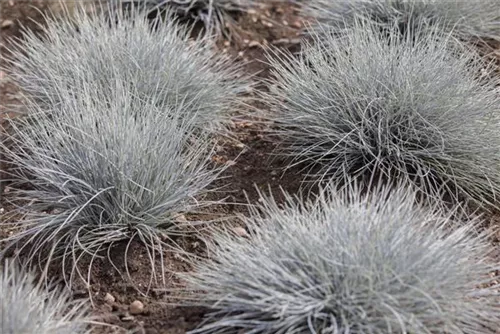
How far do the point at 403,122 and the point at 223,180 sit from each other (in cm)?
91

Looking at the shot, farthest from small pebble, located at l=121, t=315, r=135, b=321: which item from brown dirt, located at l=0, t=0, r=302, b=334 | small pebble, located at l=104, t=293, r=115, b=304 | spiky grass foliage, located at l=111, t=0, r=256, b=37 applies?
spiky grass foliage, located at l=111, t=0, r=256, b=37

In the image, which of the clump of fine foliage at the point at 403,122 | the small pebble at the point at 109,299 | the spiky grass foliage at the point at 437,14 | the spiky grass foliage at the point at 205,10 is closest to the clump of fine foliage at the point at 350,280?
the small pebble at the point at 109,299

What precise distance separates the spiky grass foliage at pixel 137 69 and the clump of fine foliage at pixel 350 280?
4.33 feet

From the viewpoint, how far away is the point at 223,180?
13.6 feet

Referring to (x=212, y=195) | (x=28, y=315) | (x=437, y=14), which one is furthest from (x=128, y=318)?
(x=437, y=14)

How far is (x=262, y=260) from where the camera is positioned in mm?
3039

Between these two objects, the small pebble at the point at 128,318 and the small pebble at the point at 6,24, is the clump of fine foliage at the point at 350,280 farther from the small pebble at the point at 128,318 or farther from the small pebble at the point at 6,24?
the small pebble at the point at 6,24

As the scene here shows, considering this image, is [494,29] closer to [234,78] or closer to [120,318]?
[234,78]

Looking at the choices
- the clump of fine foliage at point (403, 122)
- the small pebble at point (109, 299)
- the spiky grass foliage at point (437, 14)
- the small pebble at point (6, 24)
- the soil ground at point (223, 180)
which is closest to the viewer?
the soil ground at point (223, 180)

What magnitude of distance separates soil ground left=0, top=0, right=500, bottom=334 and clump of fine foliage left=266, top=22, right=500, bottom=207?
0.21 metres

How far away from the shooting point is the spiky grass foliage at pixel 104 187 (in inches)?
143

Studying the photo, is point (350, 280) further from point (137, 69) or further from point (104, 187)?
point (137, 69)

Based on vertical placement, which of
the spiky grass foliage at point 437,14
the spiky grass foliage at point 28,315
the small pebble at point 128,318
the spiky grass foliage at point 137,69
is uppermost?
the spiky grass foliage at point 437,14

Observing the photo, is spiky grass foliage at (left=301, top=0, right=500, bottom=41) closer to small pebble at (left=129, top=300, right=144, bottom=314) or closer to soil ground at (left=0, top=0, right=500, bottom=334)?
soil ground at (left=0, top=0, right=500, bottom=334)
